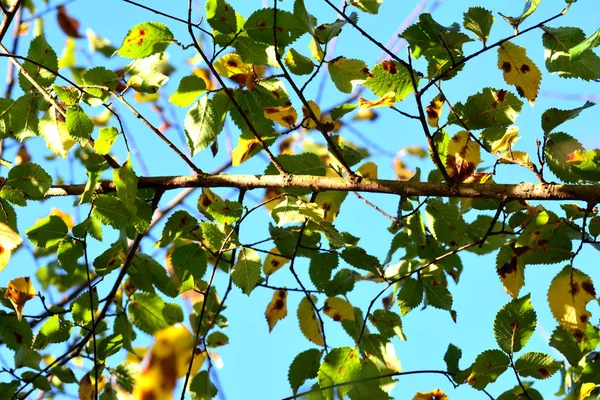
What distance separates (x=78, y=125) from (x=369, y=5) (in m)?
0.50

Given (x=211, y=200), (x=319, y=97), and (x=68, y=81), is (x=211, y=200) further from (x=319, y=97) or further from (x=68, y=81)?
(x=319, y=97)

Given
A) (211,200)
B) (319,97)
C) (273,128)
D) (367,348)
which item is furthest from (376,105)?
(319,97)

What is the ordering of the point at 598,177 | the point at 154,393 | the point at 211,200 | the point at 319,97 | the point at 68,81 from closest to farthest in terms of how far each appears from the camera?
the point at 154,393, the point at 598,177, the point at 68,81, the point at 211,200, the point at 319,97

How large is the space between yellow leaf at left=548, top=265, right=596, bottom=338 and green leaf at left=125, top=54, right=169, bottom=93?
28.4 inches

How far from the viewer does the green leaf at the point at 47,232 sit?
1.08 m

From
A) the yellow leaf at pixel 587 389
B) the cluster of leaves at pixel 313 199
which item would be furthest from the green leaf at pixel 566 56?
the yellow leaf at pixel 587 389

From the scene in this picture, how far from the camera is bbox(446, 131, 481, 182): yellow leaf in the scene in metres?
1.00

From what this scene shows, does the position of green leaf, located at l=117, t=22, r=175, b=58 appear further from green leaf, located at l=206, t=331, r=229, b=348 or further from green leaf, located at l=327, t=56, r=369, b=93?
green leaf, located at l=206, t=331, r=229, b=348

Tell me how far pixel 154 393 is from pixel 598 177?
2.48 feet

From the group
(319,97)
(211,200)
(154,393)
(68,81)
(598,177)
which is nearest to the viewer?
(154,393)

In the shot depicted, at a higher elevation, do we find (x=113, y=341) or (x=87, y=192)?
(x=87, y=192)

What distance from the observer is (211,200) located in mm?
1165

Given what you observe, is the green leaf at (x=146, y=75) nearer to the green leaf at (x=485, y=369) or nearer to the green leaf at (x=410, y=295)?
the green leaf at (x=410, y=295)

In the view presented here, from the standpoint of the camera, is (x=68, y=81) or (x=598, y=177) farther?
(x=68, y=81)
